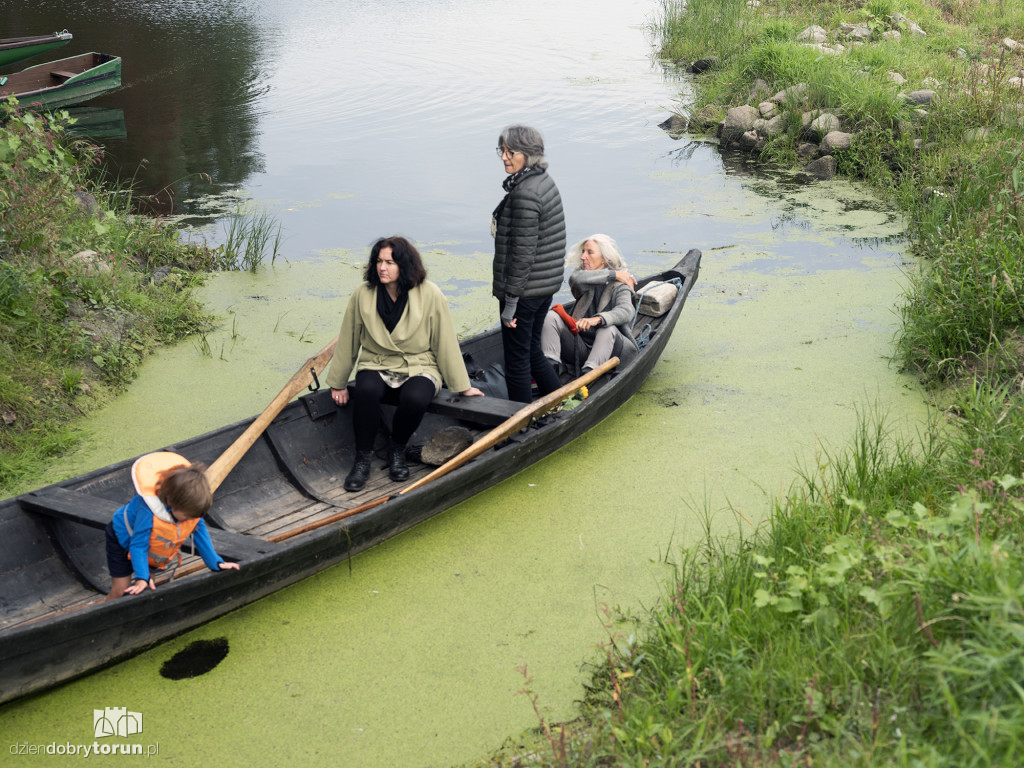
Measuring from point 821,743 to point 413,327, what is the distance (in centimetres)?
276

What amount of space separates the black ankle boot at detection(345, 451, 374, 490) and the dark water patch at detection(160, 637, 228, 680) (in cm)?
114

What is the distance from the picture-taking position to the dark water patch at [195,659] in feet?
11.5

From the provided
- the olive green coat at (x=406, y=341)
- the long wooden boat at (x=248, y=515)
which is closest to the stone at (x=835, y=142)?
the long wooden boat at (x=248, y=515)

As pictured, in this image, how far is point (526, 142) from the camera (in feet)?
14.7

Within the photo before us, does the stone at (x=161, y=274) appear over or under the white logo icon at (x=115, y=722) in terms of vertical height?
over

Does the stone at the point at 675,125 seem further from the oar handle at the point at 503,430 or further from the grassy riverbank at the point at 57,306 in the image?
the oar handle at the point at 503,430

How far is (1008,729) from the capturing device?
2.18 meters

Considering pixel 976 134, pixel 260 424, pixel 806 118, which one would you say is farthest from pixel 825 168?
A: pixel 260 424

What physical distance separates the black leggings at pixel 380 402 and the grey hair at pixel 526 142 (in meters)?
1.22

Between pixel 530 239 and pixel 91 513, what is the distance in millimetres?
2366

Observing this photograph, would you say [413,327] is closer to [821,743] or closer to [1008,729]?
[821,743]

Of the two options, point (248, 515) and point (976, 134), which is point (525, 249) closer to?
point (248, 515)

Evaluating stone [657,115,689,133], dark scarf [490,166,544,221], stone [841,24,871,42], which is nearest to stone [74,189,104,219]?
dark scarf [490,166,544,221]

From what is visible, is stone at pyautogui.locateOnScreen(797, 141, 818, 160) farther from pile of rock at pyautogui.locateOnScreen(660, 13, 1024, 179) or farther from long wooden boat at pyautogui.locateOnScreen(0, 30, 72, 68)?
long wooden boat at pyautogui.locateOnScreen(0, 30, 72, 68)
